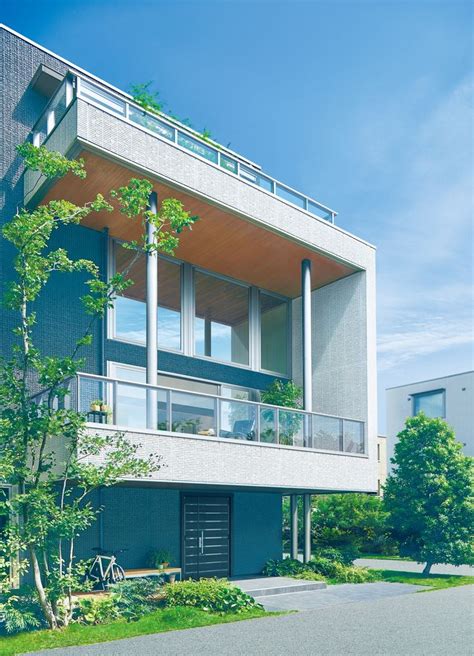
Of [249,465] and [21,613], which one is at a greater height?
[249,465]

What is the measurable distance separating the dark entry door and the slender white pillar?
3.53m

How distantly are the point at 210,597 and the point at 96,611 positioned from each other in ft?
7.59

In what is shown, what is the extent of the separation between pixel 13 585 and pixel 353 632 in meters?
6.63

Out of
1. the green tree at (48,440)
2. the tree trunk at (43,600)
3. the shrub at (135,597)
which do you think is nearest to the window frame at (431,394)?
the shrub at (135,597)

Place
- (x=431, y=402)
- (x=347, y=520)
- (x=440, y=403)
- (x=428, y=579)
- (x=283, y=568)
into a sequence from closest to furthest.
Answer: (x=283, y=568), (x=428, y=579), (x=347, y=520), (x=440, y=403), (x=431, y=402)

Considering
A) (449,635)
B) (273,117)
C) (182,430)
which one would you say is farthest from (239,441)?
(273,117)

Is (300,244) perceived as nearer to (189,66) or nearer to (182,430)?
(189,66)

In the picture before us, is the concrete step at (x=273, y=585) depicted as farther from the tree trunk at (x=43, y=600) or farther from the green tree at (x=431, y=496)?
the tree trunk at (x=43, y=600)

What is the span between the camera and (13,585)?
13859 mm

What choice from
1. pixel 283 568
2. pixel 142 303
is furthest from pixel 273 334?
pixel 283 568

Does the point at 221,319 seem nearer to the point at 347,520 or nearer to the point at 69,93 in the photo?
the point at 69,93

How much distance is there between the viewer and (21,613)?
11.6 m

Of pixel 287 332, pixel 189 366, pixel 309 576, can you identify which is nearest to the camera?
pixel 309 576

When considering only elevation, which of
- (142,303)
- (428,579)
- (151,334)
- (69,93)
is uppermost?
(69,93)
